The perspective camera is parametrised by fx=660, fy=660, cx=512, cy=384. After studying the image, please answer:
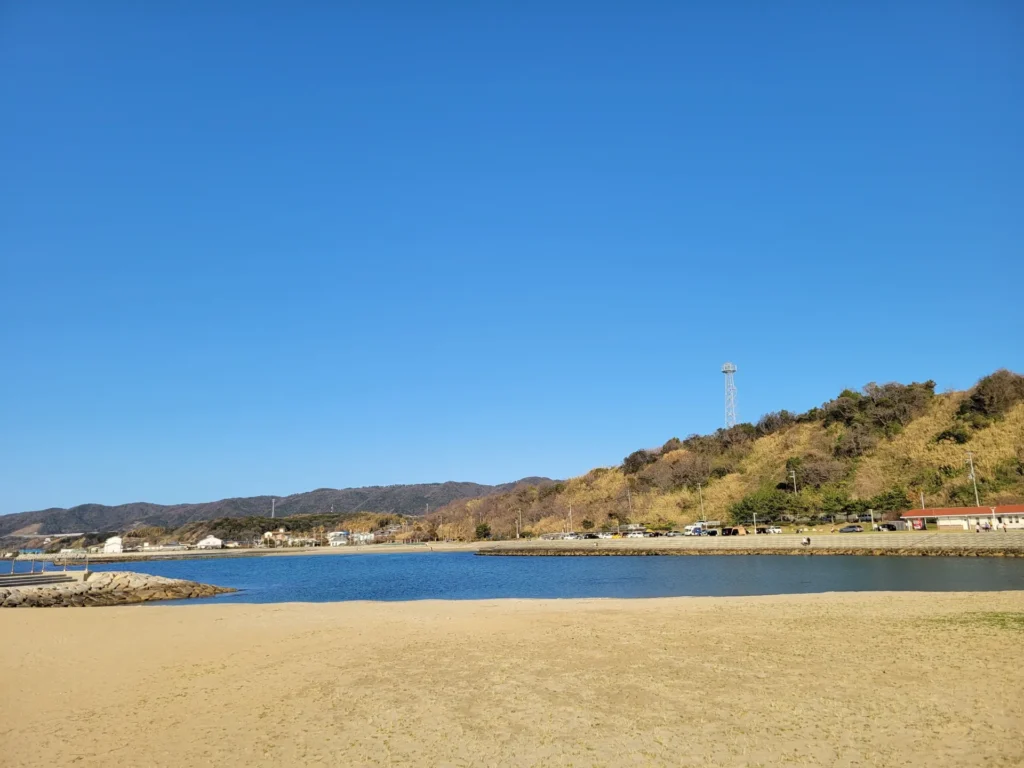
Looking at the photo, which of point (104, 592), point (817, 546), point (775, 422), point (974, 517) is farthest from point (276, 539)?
point (974, 517)

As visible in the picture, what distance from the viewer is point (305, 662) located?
1362 centimetres

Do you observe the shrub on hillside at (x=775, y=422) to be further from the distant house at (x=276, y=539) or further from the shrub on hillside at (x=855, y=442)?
the distant house at (x=276, y=539)

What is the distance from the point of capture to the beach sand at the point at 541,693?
307 inches

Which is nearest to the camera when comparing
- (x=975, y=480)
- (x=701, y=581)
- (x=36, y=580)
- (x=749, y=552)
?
(x=701, y=581)

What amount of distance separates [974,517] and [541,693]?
61842 millimetres

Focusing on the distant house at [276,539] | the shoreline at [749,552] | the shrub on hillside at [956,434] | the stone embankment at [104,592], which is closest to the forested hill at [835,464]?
the shrub on hillside at [956,434]

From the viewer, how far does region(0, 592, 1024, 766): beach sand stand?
779 cm

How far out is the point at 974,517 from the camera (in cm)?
5738

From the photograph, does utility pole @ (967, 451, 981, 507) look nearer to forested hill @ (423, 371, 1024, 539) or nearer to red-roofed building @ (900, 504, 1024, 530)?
forested hill @ (423, 371, 1024, 539)

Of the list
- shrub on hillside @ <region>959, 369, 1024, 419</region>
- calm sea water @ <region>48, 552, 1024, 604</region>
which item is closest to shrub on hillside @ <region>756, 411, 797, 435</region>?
shrub on hillside @ <region>959, 369, 1024, 419</region>

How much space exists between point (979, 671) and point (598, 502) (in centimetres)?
11403

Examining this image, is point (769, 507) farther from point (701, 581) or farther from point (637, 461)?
point (637, 461)

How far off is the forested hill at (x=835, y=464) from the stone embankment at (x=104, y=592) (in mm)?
62198

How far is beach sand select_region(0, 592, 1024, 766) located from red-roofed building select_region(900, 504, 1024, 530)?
149ft
